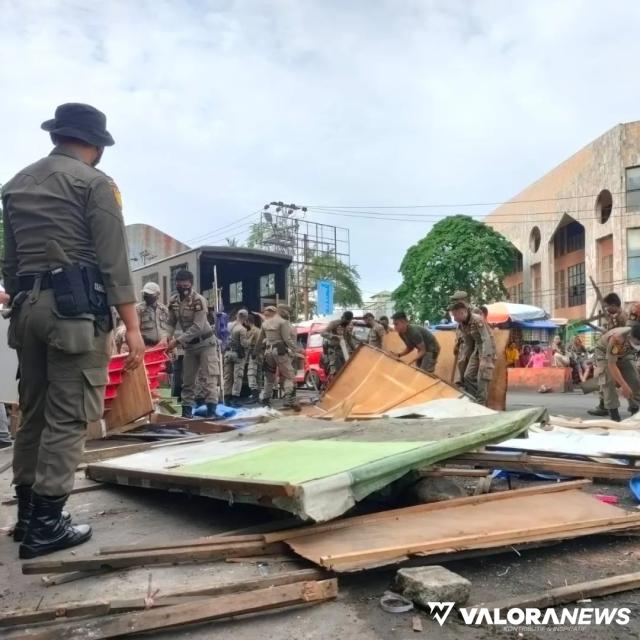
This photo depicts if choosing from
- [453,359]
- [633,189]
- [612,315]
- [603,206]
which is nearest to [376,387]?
[453,359]

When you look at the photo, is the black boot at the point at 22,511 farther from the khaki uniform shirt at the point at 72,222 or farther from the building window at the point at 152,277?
the building window at the point at 152,277

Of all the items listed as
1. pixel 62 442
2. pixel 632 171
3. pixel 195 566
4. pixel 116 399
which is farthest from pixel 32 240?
pixel 632 171

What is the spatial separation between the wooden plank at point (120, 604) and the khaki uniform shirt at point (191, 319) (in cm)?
524

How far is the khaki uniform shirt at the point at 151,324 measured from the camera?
7.55 meters

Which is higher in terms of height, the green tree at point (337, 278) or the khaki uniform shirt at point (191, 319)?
the green tree at point (337, 278)

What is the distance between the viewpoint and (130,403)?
636cm

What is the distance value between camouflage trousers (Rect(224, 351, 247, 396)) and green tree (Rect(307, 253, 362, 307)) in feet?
98.5

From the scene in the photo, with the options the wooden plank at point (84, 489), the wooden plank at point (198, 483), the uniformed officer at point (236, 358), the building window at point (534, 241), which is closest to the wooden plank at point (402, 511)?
the wooden plank at point (198, 483)

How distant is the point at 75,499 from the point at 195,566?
150 centimetres

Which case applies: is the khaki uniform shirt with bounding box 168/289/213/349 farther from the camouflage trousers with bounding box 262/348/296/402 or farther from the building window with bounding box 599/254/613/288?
the building window with bounding box 599/254/613/288

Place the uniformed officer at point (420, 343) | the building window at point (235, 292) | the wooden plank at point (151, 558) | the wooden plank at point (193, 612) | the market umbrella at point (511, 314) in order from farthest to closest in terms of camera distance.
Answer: the market umbrella at point (511, 314) < the building window at point (235, 292) < the uniformed officer at point (420, 343) < the wooden plank at point (151, 558) < the wooden plank at point (193, 612)

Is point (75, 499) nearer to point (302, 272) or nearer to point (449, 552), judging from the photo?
point (449, 552)

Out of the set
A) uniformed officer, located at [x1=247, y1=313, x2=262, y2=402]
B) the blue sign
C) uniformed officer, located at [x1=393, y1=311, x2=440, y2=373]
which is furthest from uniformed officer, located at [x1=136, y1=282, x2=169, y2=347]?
the blue sign

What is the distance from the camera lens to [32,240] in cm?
264
